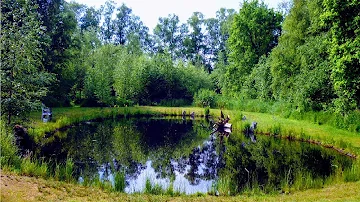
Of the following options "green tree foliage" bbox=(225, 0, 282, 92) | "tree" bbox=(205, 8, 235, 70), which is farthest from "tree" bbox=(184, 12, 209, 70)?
"green tree foliage" bbox=(225, 0, 282, 92)

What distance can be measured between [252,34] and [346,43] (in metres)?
24.4

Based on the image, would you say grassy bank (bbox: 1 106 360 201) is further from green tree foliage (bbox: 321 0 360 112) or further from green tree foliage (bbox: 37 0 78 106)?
green tree foliage (bbox: 37 0 78 106)

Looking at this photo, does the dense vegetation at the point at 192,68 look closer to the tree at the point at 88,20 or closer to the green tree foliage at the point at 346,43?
the green tree foliage at the point at 346,43

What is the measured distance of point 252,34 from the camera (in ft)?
119

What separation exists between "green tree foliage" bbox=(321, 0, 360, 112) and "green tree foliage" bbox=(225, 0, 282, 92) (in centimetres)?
2232

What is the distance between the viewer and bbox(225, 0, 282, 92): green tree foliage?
35.4 meters

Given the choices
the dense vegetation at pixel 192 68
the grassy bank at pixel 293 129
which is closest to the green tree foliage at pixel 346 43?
the dense vegetation at pixel 192 68

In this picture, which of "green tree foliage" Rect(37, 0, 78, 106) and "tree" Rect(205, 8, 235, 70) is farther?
"tree" Rect(205, 8, 235, 70)

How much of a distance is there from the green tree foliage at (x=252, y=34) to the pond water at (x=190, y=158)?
696 inches

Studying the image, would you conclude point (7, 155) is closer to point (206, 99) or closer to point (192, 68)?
point (206, 99)

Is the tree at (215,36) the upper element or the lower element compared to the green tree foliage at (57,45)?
upper

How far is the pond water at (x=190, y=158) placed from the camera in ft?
35.5

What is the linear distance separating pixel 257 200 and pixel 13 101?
375 inches

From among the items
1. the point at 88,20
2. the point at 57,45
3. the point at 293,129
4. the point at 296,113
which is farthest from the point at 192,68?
the point at 88,20
